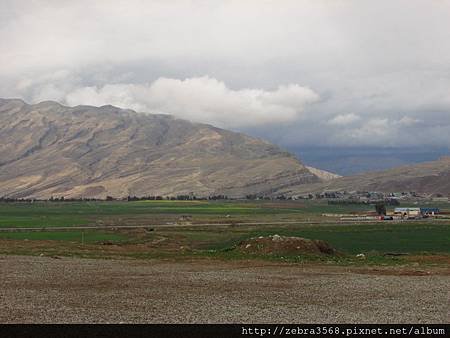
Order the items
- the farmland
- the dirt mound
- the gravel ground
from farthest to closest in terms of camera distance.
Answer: the dirt mound → the farmland → the gravel ground

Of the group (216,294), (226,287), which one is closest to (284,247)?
(226,287)

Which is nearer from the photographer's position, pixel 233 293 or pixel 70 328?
pixel 70 328

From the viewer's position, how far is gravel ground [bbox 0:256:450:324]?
77.9 feet

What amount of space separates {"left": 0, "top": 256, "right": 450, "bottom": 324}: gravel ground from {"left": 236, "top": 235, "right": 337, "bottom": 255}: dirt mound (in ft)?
42.0

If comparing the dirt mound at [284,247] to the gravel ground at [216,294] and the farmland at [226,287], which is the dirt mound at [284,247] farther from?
the gravel ground at [216,294]

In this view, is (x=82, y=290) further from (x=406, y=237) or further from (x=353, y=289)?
(x=406, y=237)

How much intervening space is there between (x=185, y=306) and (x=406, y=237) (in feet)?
279

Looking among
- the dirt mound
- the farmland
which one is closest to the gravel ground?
the farmland

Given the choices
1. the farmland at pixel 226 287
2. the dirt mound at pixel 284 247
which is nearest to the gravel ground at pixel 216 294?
the farmland at pixel 226 287

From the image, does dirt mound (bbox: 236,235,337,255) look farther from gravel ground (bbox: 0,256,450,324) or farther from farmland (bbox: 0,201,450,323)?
gravel ground (bbox: 0,256,450,324)

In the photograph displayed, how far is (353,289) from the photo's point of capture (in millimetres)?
32969

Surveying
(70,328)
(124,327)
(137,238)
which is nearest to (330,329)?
(124,327)

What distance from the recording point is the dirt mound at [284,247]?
59.8 metres

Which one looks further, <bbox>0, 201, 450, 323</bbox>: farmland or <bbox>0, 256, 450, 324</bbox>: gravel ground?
<bbox>0, 201, 450, 323</bbox>: farmland
